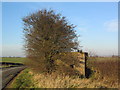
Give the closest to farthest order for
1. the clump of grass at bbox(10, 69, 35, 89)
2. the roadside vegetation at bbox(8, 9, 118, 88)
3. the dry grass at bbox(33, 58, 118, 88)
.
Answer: the dry grass at bbox(33, 58, 118, 88) < the clump of grass at bbox(10, 69, 35, 89) < the roadside vegetation at bbox(8, 9, 118, 88)

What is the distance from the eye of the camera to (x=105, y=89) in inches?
400

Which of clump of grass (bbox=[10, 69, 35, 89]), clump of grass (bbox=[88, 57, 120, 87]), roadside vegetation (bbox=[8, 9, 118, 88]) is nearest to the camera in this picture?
clump of grass (bbox=[88, 57, 120, 87])

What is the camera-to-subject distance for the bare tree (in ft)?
47.7

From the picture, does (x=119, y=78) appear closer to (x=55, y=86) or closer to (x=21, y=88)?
(x=55, y=86)

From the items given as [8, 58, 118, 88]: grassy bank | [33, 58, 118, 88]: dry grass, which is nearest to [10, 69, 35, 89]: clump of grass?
[8, 58, 118, 88]: grassy bank

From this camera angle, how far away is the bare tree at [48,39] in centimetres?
1453

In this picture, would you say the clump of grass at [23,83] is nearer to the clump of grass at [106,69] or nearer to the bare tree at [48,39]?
the bare tree at [48,39]

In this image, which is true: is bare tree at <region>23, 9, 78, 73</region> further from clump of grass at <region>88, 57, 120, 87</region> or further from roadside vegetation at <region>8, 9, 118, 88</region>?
clump of grass at <region>88, 57, 120, 87</region>

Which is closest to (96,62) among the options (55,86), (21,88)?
(55,86)

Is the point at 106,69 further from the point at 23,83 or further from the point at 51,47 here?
the point at 23,83

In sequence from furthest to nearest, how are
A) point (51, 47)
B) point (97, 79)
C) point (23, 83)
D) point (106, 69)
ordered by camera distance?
point (51, 47) < point (97, 79) < point (23, 83) < point (106, 69)

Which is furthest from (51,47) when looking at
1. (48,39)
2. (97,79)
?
(97,79)

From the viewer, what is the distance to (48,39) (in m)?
14.9

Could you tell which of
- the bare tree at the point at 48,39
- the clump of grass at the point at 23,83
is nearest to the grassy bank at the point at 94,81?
the clump of grass at the point at 23,83
